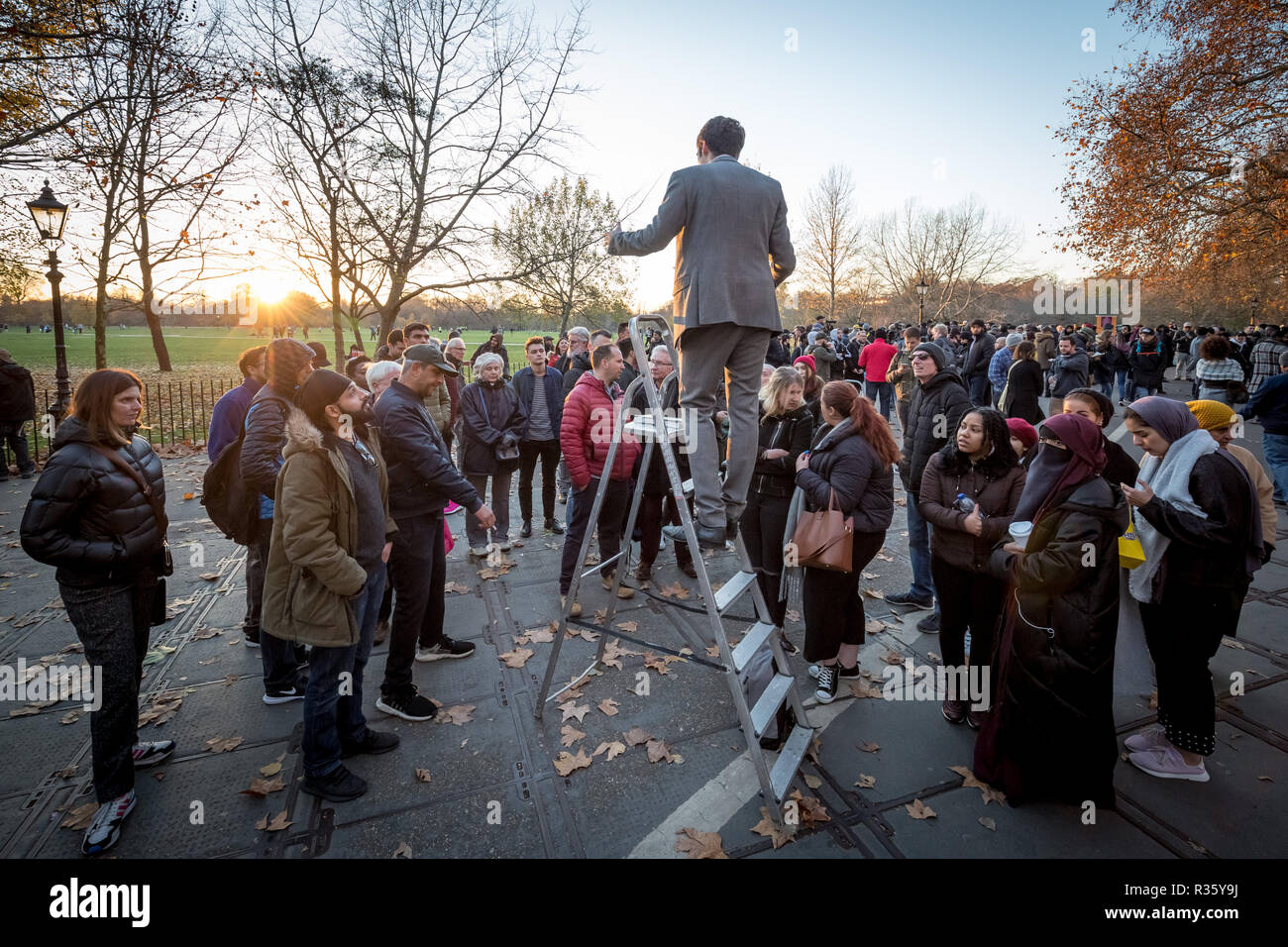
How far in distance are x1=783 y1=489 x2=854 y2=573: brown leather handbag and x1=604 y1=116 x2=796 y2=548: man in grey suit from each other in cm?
114

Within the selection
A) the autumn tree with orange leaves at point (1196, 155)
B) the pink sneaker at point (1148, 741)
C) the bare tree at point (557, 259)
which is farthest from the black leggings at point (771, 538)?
the autumn tree with orange leaves at point (1196, 155)

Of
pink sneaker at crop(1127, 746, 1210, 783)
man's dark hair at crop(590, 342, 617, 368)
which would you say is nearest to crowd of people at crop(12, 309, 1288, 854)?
pink sneaker at crop(1127, 746, 1210, 783)

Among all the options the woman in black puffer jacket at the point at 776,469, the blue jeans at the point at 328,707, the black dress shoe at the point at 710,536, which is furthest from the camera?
the woman in black puffer jacket at the point at 776,469

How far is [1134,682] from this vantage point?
3379 mm

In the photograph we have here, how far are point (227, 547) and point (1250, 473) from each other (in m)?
9.43

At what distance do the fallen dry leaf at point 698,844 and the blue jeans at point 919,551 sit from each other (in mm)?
3479

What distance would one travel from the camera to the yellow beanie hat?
3.60 m

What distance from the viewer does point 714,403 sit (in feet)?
9.69

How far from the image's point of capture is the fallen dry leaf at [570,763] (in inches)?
133

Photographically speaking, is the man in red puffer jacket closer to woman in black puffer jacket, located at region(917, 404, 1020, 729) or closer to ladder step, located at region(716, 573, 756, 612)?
ladder step, located at region(716, 573, 756, 612)

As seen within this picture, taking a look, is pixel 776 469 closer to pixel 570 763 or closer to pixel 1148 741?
pixel 570 763

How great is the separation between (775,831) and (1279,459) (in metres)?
10.1

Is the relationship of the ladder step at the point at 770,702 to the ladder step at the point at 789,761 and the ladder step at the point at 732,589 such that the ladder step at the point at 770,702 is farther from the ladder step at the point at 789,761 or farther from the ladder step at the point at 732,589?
the ladder step at the point at 732,589
